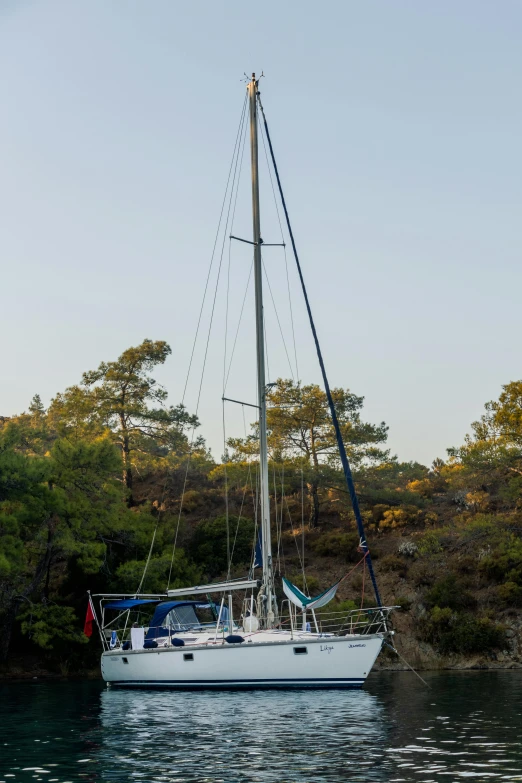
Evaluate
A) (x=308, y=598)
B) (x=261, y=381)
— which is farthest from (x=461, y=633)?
(x=261, y=381)

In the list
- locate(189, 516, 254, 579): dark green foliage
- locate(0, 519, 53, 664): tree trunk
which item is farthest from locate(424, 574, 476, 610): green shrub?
locate(0, 519, 53, 664): tree trunk

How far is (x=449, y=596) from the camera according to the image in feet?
133

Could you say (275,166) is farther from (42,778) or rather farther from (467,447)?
(42,778)

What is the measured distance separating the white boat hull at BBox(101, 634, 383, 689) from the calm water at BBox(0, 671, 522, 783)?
1.78ft

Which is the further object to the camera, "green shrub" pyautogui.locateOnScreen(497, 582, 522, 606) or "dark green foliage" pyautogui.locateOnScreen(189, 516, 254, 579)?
"dark green foliage" pyautogui.locateOnScreen(189, 516, 254, 579)

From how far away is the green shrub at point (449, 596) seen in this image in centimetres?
4050

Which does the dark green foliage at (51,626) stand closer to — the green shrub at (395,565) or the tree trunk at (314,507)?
the green shrub at (395,565)

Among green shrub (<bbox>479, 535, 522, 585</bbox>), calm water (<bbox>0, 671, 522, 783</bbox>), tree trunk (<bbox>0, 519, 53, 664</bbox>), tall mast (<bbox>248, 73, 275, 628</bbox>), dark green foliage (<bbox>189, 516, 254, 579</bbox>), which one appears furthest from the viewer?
dark green foliage (<bbox>189, 516, 254, 579</bbox>)

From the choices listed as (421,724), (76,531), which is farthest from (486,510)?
(421,724)

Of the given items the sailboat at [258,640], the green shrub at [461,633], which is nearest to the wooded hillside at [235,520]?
the green shrub at [461,633]

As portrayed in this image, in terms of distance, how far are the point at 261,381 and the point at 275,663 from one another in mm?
9559

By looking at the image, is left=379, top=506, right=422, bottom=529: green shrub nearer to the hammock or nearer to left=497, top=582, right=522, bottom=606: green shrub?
left=497, top=582, right=522, bottom=606: green shrub

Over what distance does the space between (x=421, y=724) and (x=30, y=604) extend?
21.6 meters

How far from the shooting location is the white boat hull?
26469mm
